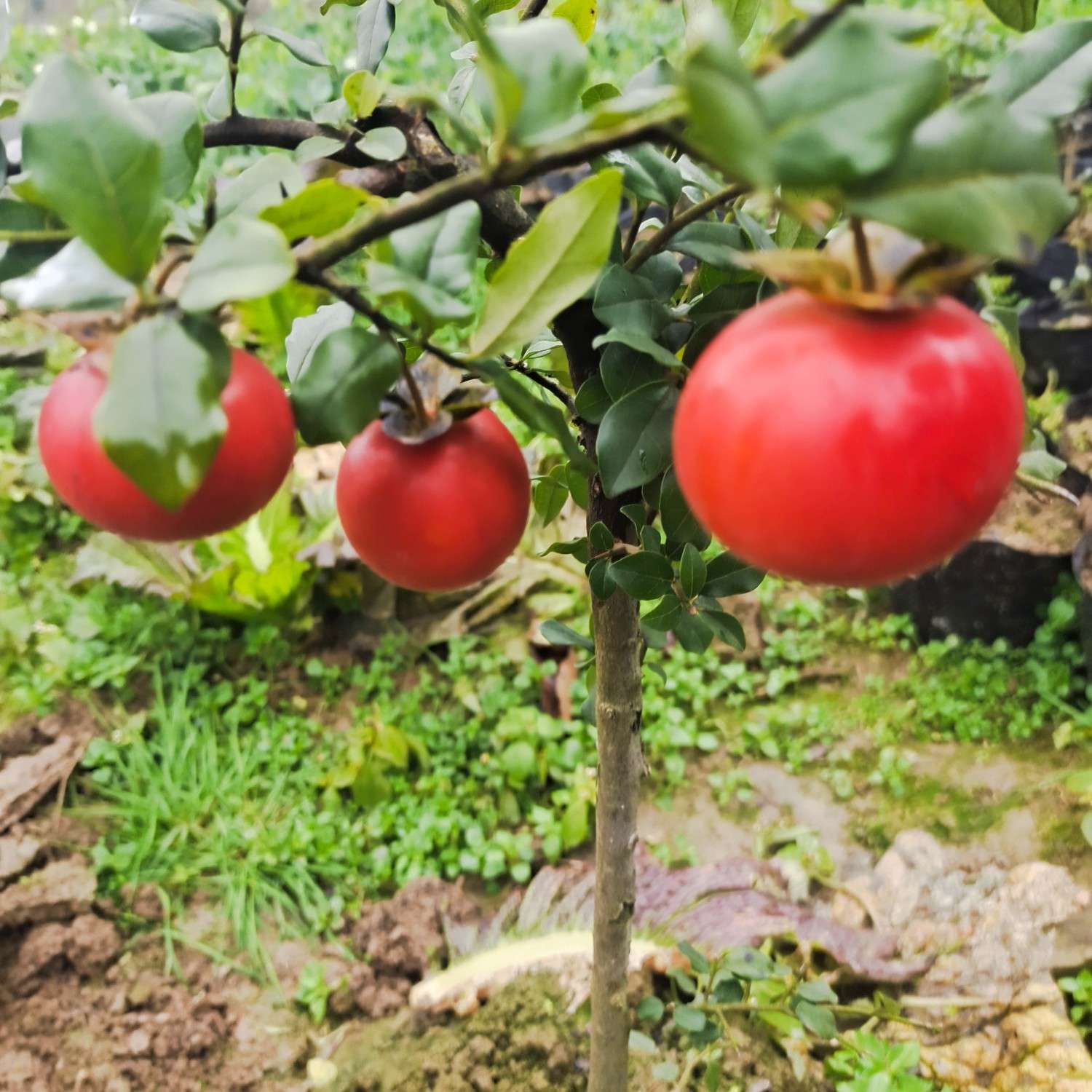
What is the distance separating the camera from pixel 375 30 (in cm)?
60

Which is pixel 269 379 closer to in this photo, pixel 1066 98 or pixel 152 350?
pixel 152 350

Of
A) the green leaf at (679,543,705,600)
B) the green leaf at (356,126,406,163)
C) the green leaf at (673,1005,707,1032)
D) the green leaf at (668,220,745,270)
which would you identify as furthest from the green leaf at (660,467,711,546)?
the green leaf at (673,1005,707,1032)

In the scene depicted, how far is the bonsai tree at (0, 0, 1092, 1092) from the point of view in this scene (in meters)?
0.26

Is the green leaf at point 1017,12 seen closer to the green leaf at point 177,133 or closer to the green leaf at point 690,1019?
the green leaf at point 177,133

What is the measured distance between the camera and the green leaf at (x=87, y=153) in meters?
0.31

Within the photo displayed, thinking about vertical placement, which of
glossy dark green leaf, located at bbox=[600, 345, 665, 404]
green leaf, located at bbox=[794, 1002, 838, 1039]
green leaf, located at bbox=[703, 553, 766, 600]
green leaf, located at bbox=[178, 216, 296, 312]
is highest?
green leaf, located at bbox=[178, 216, 296, 312]

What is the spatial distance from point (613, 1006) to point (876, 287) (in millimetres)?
785

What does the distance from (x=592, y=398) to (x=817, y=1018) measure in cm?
72

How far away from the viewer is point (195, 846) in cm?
161

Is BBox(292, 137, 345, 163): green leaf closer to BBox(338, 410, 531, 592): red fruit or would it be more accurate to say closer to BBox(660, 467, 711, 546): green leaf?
BBox(338, 410, 531, 592): red fruit

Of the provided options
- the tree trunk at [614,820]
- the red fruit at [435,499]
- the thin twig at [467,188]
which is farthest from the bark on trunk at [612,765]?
the thin twig at [467,188]

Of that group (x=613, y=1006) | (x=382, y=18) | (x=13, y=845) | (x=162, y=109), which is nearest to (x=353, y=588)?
(x=13, y=845)

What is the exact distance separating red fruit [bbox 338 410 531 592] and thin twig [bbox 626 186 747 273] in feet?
0.42

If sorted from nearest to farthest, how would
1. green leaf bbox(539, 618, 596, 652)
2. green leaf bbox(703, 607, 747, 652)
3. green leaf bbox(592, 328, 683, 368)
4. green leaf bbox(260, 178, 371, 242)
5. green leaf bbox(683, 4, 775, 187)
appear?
green leaf bbox(683, 4, 775, 187) < green leaf bbox(260, 178, 371, 242) < green leaf bbox(592, 328, 683, 368) < green leaf bbox(703, 607, 747, 652) < green leaf bbox(539, 618, 596, 652)
